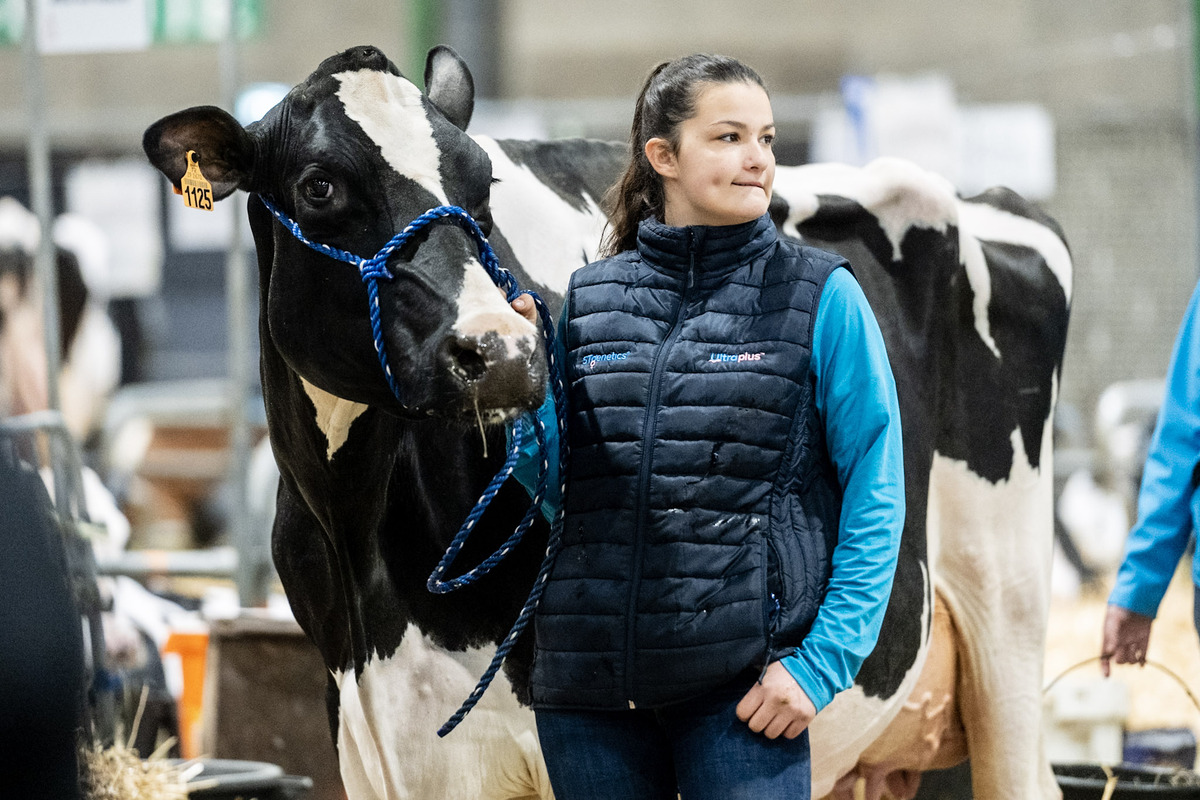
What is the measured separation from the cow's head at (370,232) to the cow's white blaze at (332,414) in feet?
0.45

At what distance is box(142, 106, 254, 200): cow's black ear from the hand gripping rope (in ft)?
0.35

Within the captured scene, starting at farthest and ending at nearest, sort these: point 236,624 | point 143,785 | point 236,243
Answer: point 236,243, point 236,624, point 143,785

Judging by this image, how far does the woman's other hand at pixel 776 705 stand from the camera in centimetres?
224

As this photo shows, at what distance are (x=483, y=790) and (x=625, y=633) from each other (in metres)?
0.88

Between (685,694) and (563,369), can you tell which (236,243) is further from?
(685,694)

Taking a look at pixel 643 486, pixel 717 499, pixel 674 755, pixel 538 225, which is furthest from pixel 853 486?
pixel 538 225

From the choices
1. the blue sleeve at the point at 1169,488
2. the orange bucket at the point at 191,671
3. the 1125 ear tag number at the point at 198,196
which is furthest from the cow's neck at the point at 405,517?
the orange bucket at the point at 191,671

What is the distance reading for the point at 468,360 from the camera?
2.46 metres

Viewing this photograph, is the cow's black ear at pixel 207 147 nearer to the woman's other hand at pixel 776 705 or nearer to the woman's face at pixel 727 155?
the woman's face at pixel 727 155

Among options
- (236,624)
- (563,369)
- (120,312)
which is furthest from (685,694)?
(120,312)

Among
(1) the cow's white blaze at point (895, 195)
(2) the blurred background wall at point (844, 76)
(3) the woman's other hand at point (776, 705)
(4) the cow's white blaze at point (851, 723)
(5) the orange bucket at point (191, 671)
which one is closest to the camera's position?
(3) the woman's other hand at point (776, 705)

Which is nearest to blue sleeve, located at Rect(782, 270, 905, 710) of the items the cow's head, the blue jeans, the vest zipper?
the blue jeans

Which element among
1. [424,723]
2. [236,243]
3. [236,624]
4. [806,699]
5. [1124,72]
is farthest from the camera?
[1124,72]

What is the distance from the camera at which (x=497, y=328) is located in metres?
2.44
